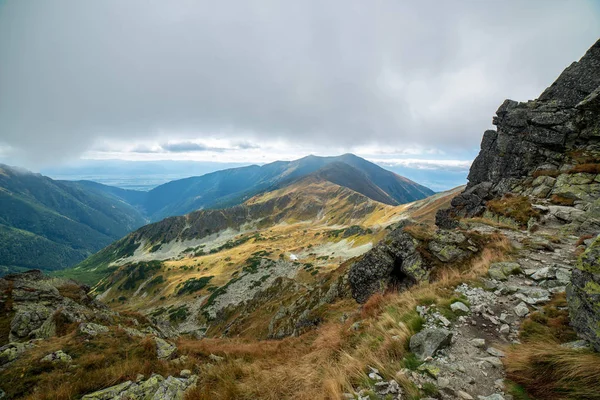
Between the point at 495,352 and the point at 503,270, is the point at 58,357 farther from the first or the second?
the point at 503,270

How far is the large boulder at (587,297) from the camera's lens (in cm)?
512

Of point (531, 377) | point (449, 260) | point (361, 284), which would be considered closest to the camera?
point (531, 377)

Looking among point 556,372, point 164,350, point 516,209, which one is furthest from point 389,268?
point 164,350

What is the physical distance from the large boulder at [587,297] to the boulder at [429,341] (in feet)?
8.78

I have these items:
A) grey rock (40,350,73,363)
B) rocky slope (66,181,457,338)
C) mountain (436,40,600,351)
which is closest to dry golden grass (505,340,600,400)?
mountain (436,40,600,351)

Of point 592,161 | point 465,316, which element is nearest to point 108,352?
point 465,316

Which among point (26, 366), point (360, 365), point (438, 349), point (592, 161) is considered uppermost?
point (592, 161)

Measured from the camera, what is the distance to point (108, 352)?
37.3ft

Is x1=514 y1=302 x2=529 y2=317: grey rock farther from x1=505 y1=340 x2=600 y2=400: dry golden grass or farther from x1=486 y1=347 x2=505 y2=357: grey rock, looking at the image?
x1=505 y1=340 x2=600 y2=400: dry golden grass

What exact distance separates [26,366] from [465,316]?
16366 mm

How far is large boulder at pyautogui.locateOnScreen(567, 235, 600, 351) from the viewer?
5.12m

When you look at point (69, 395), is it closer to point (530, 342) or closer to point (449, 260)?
point (530, 342)

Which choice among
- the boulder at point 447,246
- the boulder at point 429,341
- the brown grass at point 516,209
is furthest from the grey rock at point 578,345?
A: the brown grass at point 516,209

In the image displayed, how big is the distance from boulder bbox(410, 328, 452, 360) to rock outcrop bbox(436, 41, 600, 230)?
62.1 feet
